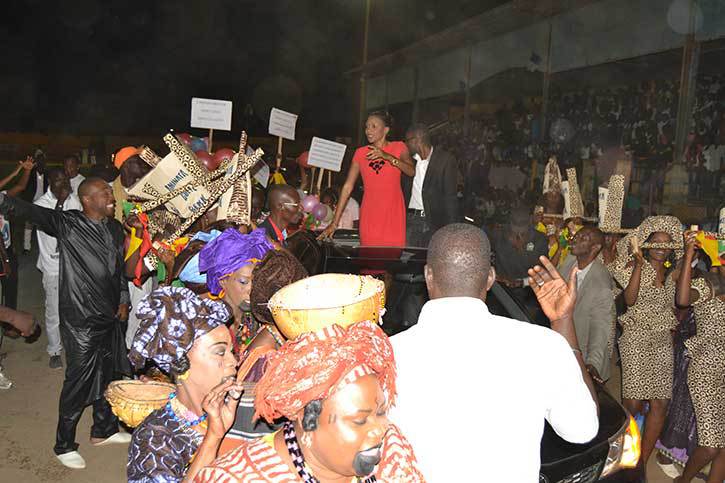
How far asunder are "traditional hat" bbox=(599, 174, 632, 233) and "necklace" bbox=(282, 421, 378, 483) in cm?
476

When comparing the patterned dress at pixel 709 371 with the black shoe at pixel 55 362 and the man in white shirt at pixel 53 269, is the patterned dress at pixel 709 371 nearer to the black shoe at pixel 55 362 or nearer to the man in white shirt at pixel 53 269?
the man in white shirt at pixel 53 269

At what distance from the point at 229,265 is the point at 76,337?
2.22m

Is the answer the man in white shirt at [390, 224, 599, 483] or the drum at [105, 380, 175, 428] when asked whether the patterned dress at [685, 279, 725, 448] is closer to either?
the man in white shirt at [390, 224, 599, 483]

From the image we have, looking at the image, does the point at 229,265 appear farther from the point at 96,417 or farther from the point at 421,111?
the point at 421,111

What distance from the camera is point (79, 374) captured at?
5215 mm

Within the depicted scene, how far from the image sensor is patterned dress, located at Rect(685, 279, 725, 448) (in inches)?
193

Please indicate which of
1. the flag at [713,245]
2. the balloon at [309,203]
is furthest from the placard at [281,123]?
the flag at [713,245]

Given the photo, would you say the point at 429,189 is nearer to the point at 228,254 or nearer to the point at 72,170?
the point at 228,254

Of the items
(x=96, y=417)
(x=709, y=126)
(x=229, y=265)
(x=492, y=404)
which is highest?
(x=709, y=126)

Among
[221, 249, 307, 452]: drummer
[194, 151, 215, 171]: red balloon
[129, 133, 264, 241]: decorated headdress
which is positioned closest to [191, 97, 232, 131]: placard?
[194, 151, 215, 171]: red balloon

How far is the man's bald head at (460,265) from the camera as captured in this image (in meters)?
2.40

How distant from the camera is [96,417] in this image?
19.0 ft

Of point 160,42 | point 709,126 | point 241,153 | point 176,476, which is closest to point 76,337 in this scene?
point 241,153

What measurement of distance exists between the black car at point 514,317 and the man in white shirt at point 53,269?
3.69 m
